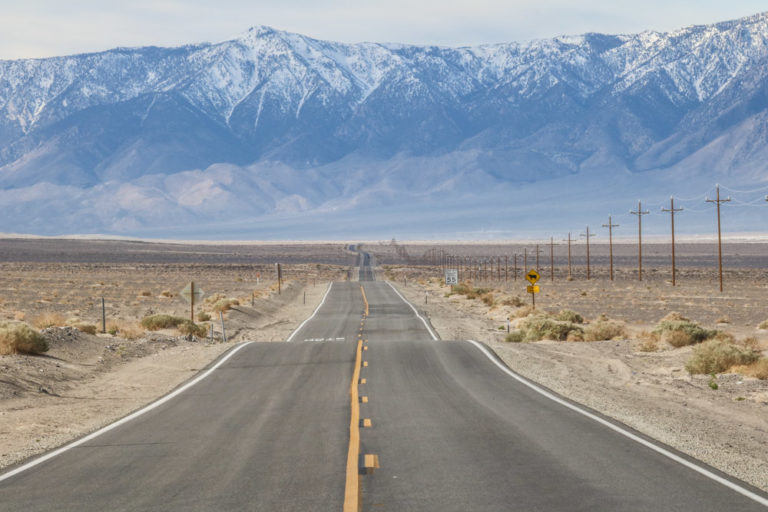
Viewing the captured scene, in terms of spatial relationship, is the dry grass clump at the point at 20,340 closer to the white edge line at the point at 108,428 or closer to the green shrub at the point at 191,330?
the white edge line at the point at 108,428

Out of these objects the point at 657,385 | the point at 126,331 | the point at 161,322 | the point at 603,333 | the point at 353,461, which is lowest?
the point at 657,385

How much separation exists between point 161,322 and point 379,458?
27.1 metres

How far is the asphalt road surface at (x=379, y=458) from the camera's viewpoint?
423 inches

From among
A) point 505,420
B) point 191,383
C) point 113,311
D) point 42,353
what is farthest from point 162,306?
point 505,420

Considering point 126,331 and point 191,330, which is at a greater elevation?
point 126,331

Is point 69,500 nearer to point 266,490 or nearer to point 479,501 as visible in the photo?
point 266,490

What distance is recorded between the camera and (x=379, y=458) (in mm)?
13094

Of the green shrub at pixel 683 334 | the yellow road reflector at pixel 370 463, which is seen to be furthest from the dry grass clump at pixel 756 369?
the yellow road reflector at pixel 370 463

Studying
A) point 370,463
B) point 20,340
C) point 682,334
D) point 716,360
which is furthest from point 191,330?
point 370,463

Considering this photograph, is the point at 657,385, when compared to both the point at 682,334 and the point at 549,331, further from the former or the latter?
the point at 549,331

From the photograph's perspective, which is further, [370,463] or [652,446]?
[652,446]

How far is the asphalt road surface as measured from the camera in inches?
423

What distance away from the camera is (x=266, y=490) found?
11164 millimetres

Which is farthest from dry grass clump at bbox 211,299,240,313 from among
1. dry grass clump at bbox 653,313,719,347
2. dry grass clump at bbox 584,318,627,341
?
dry grass clump at bbox 653,313,719,347
